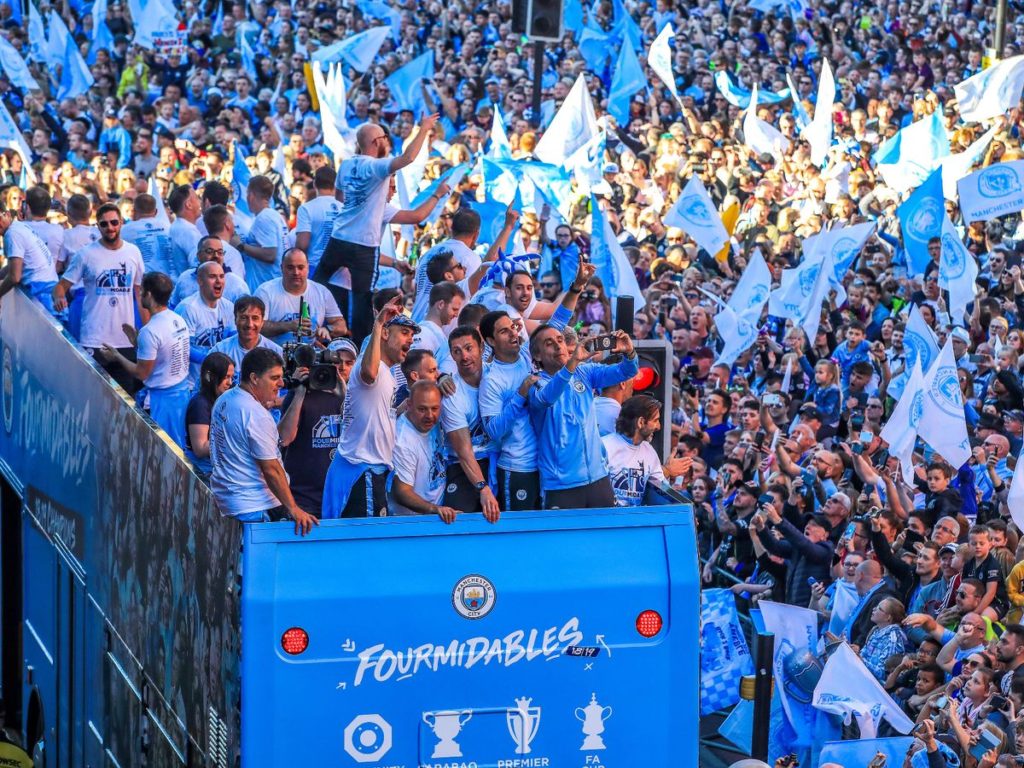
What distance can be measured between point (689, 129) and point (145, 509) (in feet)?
57.4

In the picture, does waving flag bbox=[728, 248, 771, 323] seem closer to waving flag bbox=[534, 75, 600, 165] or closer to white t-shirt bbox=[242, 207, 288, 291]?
waving flag bbox=[534, 75, 600, 165]

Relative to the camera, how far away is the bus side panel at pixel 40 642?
10.4 m

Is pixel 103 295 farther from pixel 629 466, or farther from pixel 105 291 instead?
pixel 629 466

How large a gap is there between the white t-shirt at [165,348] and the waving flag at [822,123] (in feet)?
38.8

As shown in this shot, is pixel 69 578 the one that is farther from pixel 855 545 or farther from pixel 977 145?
pixel 977 145

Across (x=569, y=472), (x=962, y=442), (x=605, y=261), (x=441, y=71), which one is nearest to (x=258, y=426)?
(x=569, y=472)

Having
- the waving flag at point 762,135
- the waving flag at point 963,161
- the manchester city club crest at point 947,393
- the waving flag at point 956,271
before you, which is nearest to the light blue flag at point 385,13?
the waving flag at point 762,135

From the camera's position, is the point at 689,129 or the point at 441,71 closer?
the point at 689,129

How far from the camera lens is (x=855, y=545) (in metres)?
12.1

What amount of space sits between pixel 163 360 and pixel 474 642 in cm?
421

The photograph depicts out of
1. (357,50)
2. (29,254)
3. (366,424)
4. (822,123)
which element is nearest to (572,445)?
(366,424)

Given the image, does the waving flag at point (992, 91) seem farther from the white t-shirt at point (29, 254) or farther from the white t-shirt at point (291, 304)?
the white t-shirt at point (29, 254)

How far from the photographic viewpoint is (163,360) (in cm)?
1091

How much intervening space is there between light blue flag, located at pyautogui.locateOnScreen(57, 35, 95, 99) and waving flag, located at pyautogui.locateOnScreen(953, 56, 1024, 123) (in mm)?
12996
